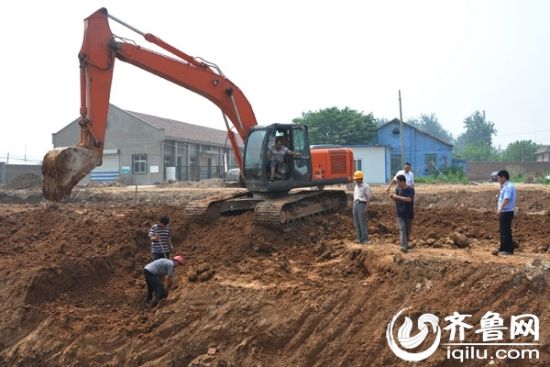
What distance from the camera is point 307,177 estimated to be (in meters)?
11.2

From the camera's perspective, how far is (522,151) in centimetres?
6675

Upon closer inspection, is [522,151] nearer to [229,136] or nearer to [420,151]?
[420,151]

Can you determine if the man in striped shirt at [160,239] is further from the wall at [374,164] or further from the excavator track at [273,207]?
the wall at [374,164]

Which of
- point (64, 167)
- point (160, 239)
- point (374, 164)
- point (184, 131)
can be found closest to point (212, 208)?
point (160, 239)

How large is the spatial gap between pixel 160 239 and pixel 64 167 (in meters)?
2.84

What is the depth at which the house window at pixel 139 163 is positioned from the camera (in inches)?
Result: 1480

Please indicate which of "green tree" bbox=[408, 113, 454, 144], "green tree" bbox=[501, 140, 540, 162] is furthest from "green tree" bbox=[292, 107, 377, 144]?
"green tree" bbox=[408, 113, 454, 144]

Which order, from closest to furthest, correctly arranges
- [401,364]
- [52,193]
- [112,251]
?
[401,364] → [112,251] → [52,193]

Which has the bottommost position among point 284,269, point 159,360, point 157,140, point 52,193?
point 159,360

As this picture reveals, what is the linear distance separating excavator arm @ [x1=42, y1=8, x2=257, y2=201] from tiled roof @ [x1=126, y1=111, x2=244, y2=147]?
2419cm

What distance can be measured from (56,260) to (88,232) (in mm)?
1849

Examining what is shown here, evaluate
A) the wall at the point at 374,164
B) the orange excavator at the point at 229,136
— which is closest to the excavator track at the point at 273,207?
the orange excavator at the point at 229,136

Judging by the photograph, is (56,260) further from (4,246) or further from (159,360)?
(159,360)

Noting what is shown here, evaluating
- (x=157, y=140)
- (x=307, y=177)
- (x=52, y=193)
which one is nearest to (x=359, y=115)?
(x=157, y=140)
